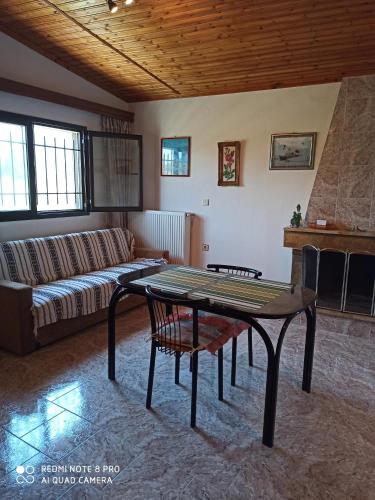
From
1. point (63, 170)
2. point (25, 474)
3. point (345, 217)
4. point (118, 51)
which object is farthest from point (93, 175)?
point (25, 474)

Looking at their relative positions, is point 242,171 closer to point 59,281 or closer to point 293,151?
point 293,151

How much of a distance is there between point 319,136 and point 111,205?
2.68m

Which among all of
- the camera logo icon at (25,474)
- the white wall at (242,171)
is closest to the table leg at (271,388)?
the camera logo icon at (25,474)

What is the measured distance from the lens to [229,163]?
464 cm

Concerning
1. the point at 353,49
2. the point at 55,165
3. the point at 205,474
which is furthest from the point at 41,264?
the point at 353,49

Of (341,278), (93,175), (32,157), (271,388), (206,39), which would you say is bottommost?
(271,388)

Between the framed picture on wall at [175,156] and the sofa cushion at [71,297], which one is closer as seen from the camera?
the sofa cushion at [71,297]

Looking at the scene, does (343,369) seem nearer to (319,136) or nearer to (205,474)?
(205,474)

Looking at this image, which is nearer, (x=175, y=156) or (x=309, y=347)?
(x=309, y=347)

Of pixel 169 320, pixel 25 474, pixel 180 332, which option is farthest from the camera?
pixel 169 320

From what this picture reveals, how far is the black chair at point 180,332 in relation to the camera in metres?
2.02

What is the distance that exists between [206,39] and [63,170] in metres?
2.20

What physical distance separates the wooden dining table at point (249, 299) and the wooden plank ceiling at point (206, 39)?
215 cm

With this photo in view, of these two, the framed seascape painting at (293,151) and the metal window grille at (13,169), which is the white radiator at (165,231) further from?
the metal window grille at (13,169)
